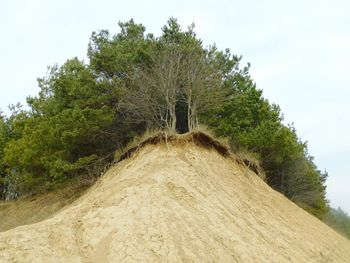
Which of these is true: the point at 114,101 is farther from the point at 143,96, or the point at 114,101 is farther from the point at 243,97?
the point at 243,97

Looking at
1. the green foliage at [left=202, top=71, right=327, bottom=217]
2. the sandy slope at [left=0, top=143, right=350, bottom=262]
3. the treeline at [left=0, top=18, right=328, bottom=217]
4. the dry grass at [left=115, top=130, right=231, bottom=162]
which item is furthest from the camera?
the green foliage at [left=202, top=71, right=327, bottom=217]

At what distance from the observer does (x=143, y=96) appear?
22250mm

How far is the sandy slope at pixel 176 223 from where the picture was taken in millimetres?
11305

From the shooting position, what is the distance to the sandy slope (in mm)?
11305

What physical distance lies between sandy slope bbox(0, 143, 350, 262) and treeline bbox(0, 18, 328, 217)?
347 centimetres

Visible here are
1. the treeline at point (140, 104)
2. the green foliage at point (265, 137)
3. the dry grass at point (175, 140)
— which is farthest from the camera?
the green foliage at point (265, 137)

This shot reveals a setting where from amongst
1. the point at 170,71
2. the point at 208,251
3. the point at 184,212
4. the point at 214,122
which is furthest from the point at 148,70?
the point at 208,251

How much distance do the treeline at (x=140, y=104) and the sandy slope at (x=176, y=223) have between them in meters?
3.47

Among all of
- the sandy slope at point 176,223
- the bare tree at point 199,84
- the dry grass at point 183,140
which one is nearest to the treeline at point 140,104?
the bare tree at point 199,84

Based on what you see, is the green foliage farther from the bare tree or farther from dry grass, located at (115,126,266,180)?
Answer: dry grass, located at (115,126,266,180)

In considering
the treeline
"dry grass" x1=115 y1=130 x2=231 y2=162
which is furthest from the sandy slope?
the treeline

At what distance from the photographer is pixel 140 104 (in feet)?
72.8

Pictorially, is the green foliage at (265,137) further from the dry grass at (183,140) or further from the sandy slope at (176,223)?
the sandy slope at (176,223)

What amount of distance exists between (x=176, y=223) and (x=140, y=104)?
1019cm
